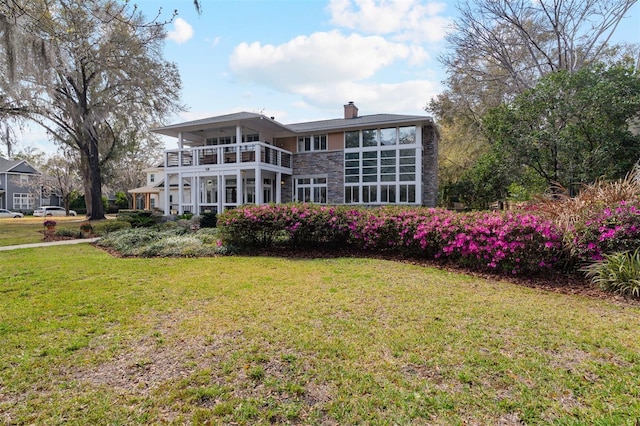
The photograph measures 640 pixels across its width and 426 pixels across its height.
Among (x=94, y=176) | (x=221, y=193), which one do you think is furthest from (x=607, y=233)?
(x=94, y=176)

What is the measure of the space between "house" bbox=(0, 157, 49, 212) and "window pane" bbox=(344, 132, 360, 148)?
42.0 meters

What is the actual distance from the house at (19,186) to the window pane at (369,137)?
142 ft

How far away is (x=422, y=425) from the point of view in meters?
2.23

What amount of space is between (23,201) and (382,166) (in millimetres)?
48144

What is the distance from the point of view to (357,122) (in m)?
19.0

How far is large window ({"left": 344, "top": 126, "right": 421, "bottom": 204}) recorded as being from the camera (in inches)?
712

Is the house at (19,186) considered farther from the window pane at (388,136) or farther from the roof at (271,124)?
the window pane at (388,136)

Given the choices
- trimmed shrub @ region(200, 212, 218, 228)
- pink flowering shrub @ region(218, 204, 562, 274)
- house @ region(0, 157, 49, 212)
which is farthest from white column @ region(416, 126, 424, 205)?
house @ region(0, 157, 49, 212)

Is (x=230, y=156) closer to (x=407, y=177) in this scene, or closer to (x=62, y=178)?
(x=407, y=177)

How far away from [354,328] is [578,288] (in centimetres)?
443

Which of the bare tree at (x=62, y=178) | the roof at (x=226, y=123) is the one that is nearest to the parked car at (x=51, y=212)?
the bare tree at (x=62, y=178)

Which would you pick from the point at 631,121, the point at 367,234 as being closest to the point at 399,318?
the point at 367,234

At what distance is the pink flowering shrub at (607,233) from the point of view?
5.52 metres

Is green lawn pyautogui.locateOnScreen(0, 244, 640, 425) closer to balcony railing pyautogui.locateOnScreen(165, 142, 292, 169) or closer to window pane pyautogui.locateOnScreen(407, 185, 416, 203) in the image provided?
window pane pyautogui.locateOnScreen(407, 185, 416, 203)
